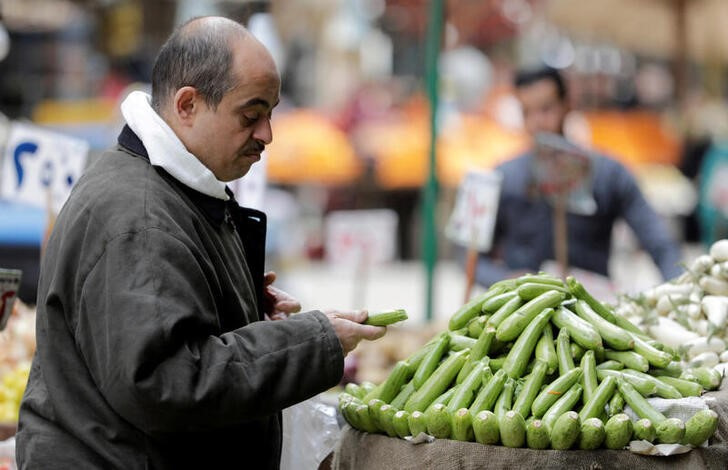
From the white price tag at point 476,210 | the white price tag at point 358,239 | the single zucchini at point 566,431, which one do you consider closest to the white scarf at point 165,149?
the single zucchini at point 566,431

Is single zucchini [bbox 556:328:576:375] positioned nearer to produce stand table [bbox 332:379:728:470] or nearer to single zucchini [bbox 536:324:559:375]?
single zucchini [bbox 536:324:559:375]

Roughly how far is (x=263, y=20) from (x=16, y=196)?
1673 mm

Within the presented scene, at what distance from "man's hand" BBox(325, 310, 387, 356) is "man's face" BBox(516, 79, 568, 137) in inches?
136

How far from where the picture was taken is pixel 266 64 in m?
2.85

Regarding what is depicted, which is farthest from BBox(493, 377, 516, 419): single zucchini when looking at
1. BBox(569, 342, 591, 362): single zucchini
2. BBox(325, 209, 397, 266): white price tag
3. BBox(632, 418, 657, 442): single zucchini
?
BBox(325, 209, 397, 266): white price tag

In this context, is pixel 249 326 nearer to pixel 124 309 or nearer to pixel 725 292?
pixel 124 309

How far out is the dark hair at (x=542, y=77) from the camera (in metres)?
6.18

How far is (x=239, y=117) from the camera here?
2830 mm

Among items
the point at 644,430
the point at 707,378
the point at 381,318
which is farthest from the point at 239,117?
the point at 707,378

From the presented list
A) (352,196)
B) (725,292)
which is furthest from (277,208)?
(725,292)

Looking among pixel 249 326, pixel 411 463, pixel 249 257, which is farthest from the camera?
pixel 249 257

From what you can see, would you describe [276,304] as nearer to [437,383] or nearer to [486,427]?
[437,383]

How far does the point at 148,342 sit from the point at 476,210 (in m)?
3.38

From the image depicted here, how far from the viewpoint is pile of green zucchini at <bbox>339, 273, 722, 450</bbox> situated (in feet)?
9.73
